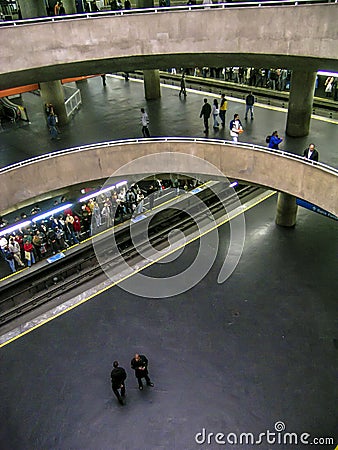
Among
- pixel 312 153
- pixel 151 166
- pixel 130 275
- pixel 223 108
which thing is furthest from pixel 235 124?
pixel 130 275

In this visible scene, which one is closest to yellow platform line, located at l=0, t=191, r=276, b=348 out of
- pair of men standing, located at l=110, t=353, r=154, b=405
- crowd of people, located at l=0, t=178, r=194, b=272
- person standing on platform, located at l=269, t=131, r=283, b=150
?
crowd of people, located at l=0, t=178, r=194, b=272

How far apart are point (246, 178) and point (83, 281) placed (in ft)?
25.2

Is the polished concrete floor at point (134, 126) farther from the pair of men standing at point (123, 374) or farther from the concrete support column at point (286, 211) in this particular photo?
the pair of men standing at point (123, 374)

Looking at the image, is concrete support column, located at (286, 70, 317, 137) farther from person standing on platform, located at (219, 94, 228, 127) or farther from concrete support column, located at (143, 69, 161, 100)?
concrete support column, located at (143, 69, 161, 100)

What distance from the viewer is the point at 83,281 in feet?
54.3

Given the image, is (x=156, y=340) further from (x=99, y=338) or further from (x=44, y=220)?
(x=44, y=220)

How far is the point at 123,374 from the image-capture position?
436 inches

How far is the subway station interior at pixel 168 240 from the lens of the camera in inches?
438

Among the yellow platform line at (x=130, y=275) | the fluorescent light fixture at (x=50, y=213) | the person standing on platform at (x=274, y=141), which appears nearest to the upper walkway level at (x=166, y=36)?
the person standing on platform at (x=274, y=141)

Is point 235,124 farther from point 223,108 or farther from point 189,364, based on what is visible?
point 189,364

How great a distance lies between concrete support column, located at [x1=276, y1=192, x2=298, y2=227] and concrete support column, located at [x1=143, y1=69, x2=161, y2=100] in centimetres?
838

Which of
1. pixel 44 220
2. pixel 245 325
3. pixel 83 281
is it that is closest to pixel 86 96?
pixel 44 220

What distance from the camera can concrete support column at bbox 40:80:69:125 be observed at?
18.0 metres

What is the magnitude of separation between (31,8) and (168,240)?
1103 centimetres
